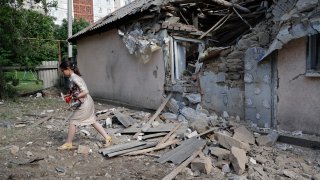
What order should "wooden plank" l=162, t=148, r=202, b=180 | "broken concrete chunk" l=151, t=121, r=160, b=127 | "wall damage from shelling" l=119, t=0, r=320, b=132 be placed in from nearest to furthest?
"wooden plank" l=162, t=148, r=202, b=180
"wall damage from shelling" l=119, t=0, r=320, b=132
"broken concrete chunk" l=151, t=121, r=160, b=127

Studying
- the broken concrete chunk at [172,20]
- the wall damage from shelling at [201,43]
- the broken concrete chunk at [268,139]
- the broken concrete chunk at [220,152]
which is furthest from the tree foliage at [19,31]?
the broken concrete chunk at [268,139]

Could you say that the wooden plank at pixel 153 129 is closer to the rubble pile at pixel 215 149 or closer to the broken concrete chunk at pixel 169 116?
the rubble pile at pixel 215 149

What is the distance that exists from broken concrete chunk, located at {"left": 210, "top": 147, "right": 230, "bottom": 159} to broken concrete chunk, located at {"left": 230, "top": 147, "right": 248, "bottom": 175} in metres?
0.16

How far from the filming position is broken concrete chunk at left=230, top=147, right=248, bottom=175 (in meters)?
4.46

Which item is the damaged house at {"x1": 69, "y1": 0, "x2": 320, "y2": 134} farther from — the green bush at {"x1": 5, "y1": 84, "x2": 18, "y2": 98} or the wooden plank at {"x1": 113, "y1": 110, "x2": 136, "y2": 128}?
the green bush at {"x1": 5, "y1": 84, "x2": 18, "y2": 98}

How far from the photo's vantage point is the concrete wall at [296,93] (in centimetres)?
557

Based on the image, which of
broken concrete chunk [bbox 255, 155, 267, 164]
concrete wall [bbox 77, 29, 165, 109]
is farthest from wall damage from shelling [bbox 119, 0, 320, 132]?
broken concrete chunk [bbox 255, 155, 267, 164]

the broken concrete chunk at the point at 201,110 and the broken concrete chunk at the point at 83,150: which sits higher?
the broken concrete chunk at the point at 201,110

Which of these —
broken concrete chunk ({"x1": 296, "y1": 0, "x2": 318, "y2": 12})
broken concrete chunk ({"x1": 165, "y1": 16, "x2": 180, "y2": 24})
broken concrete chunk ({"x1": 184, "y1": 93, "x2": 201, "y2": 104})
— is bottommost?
broken concrete chunk ({"x1": 184, "y1": 93, "x2": 201, "y2": 104})

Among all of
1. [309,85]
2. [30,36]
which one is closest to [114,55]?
[30,36]

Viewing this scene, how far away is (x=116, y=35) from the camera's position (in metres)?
10.8

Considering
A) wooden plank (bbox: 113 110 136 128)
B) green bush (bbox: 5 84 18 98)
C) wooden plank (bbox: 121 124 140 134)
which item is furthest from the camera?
green bush (bbox: 5 84 18 98)

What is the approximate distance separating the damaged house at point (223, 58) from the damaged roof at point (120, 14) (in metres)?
0.09

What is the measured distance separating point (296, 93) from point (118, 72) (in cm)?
668
